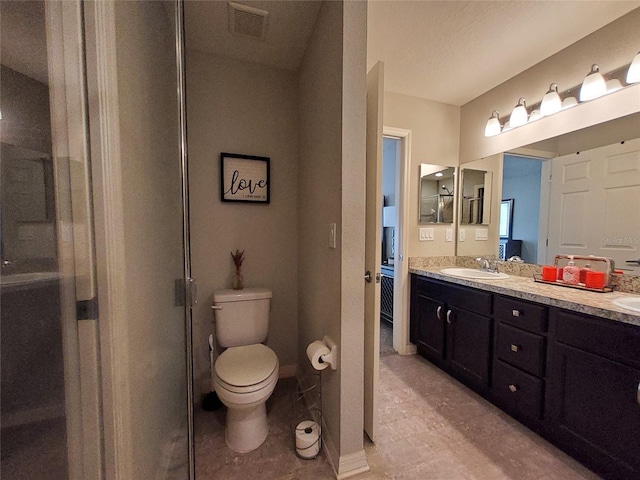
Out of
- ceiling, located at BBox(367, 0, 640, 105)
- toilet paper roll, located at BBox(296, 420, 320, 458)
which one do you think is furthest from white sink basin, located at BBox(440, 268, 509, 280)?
ceiling, located at BBox(367, 0, 640, 105)

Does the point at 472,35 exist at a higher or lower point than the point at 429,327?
higher

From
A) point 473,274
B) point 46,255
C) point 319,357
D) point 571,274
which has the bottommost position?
point 319,357

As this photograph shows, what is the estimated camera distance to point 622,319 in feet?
3.46

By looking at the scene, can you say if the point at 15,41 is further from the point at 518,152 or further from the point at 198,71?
the point at 518,152

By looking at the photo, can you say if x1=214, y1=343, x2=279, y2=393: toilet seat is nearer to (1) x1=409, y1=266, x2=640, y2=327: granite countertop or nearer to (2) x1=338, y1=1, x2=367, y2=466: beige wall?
(2) x1=338, y1=1, x2=367, y2=466: beige wall

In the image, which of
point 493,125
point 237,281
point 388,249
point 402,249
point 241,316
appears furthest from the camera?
point 388,249

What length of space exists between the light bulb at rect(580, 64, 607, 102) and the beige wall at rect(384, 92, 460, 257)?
997 mm

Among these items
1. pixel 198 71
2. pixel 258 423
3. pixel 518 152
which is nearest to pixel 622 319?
pixel 518 152

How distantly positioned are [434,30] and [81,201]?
2038mm

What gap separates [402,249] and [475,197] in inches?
34.7

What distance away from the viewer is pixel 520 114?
1933 mm

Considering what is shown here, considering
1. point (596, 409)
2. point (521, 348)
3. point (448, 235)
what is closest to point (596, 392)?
point (596, 409)

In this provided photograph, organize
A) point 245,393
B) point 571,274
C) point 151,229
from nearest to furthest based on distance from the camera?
point 151,229
point 245,393
point 571,274

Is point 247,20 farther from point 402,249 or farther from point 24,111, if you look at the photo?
point 402,249
